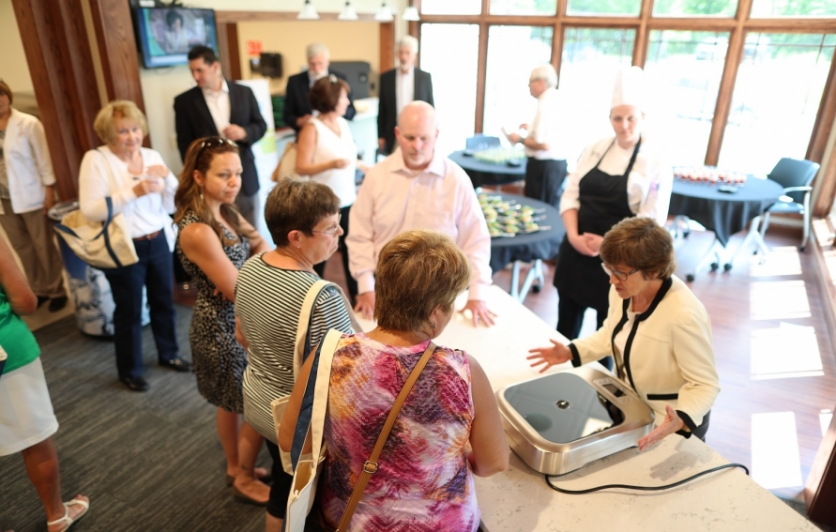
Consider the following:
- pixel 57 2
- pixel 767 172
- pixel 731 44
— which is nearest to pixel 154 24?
pixel 57 2

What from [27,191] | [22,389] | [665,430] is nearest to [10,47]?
[27,191]

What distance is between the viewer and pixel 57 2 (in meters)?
3.13

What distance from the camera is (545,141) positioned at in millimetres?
4352

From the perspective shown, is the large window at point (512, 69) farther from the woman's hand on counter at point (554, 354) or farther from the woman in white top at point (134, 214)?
the woman's hand on counter at point (554, 354)

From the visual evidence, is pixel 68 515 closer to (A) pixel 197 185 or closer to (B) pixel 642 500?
(A) pixel 197 185

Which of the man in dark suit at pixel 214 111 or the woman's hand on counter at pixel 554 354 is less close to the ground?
the man in dark suit at pixel 214 111

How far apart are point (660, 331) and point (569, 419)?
1.15 ft

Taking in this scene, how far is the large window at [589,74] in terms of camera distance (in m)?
5.80

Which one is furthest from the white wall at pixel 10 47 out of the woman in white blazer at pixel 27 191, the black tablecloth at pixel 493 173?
the black tablecloth at pixel 493 173

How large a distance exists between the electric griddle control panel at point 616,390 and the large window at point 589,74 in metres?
4.74

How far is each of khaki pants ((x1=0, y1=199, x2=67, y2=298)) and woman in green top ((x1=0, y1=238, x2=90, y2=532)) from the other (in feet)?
6.36

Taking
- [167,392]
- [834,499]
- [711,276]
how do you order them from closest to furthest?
[834,499] → [167,392] → [711,276]

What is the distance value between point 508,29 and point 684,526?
6058 mm

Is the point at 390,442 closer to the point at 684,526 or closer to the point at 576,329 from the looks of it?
the point at 684,526
